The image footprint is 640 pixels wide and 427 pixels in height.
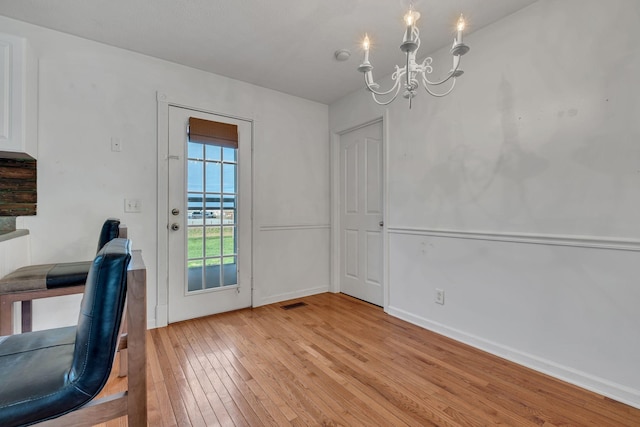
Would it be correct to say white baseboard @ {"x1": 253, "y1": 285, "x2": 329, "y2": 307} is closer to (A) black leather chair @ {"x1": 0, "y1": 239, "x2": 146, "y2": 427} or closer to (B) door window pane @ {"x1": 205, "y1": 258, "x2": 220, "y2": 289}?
(B) door window pane @ {"x1": 205, "y1": 258, "x2": 220, "y2": 289}

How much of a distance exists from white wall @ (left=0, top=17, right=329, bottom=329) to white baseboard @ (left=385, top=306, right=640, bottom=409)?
1.76 meters

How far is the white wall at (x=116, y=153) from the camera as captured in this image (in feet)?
7.08

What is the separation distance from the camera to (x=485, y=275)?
2158mm

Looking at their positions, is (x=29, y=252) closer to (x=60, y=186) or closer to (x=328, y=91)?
(x=60, y=186)

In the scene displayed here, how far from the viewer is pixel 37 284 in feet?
5.49

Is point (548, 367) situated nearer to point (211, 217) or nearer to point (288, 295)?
point (288, 295)

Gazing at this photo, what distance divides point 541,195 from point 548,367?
3.63 ft

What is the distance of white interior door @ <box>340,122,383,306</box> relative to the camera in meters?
3.14

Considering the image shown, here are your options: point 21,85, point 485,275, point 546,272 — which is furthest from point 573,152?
point 21,85

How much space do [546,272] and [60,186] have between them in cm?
353

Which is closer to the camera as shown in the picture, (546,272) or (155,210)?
(546,272)

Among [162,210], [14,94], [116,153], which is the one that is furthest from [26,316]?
[14,94]

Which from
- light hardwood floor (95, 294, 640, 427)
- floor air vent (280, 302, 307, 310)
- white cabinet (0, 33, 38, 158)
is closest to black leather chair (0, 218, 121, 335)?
light hardwood floor (95, 294, 640, 427)

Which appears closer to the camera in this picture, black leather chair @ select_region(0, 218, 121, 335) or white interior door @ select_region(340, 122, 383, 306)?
black leather chair @ select_region(0, 218, 121, 335)
